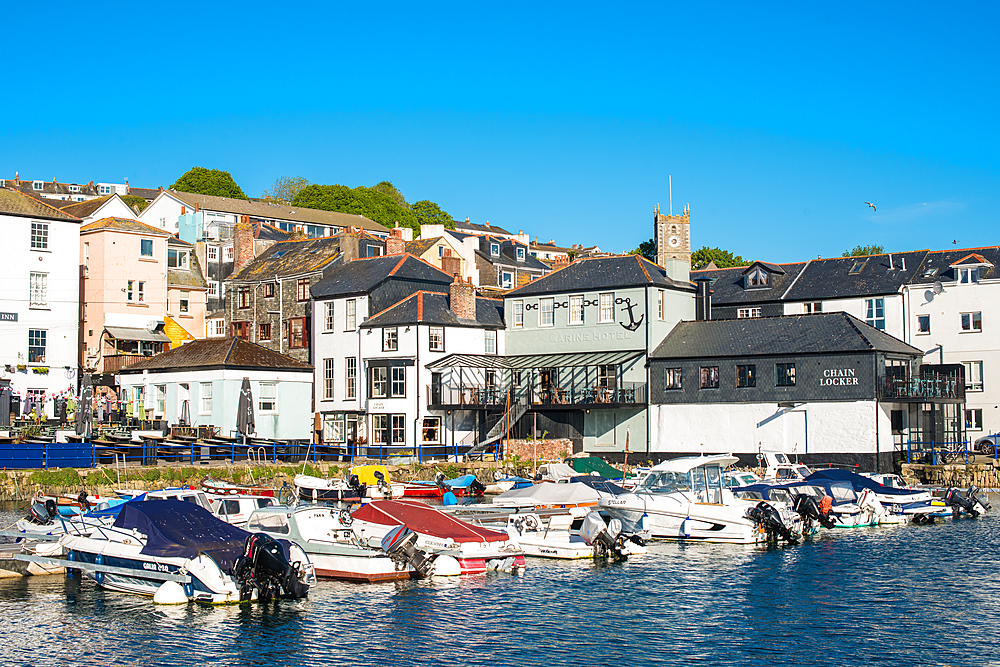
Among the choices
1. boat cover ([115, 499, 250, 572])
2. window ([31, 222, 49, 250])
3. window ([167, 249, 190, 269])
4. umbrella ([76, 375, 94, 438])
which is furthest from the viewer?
window ([167, 249, 190, 269])

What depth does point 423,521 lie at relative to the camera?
31312 millimetres

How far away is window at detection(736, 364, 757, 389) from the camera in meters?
60.1

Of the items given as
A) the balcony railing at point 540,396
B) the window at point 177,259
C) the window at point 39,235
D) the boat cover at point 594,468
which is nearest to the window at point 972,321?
the balcony railing at point 540,396

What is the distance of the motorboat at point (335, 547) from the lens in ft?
95.4

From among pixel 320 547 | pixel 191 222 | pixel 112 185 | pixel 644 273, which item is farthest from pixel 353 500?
pixel 112 185

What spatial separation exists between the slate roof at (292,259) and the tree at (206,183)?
241 feet

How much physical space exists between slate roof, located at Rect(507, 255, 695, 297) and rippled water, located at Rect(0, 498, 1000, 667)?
31971 mm

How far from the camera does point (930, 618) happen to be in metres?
25.2

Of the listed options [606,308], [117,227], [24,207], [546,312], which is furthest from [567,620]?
[117,227]

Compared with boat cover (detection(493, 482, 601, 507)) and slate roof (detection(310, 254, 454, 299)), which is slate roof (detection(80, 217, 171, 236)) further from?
boat cover (detection(493, 482, 601, 507))

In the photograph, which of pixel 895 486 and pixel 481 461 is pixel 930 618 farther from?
pixel 481 461

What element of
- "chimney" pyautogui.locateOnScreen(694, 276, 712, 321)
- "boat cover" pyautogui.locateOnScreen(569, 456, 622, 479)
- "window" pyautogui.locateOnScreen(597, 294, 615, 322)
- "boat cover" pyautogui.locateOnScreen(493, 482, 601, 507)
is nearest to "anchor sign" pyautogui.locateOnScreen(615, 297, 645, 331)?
"window" pyautogui.locateOnScreen(597, 294, 615, 322)

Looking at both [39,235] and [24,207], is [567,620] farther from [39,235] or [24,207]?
[24,207]

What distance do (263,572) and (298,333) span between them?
152ft
